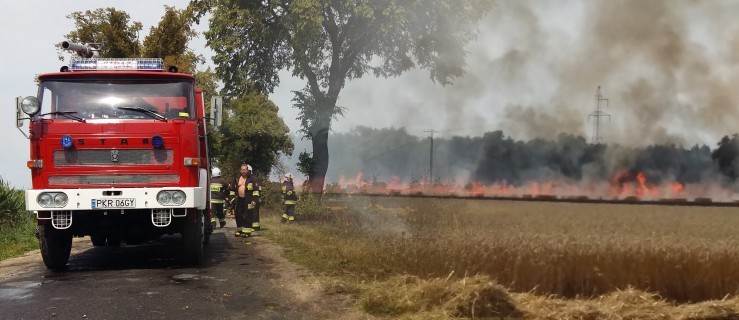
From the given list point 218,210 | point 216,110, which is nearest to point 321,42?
point 218,210

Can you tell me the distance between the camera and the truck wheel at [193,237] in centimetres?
946

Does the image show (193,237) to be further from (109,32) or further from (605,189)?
(109,32)

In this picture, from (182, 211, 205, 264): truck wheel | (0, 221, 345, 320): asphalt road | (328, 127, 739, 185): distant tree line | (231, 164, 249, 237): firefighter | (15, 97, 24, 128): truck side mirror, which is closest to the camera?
(0, 221, 345, 320): asphalt road

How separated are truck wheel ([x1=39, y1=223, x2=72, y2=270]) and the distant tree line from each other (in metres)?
6.25

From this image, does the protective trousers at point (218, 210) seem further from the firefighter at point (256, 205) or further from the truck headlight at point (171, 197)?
the truck headlight at point (171, 197)

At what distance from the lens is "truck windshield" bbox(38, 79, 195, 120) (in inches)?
355

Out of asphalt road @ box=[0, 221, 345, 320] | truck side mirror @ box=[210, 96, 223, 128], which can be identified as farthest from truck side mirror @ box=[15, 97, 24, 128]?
truck side mirror @ box=[210, 96, 223, 128]

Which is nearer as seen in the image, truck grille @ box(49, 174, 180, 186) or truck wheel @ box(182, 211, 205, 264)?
truck grille @ box(49, 174, 180, 186)

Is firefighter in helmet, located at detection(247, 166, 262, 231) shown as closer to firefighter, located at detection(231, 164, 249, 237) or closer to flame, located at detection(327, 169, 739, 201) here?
firefighter, located at detection(231, 164, 249, 237)

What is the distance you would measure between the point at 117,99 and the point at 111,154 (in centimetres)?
89

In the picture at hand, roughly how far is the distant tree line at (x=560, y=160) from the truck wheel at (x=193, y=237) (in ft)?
14.1

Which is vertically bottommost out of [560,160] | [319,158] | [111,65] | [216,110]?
[560,160]

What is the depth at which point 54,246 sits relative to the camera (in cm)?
927

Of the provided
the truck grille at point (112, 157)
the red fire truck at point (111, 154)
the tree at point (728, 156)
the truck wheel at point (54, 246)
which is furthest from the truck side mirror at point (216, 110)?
the tree at point (728, 156)
